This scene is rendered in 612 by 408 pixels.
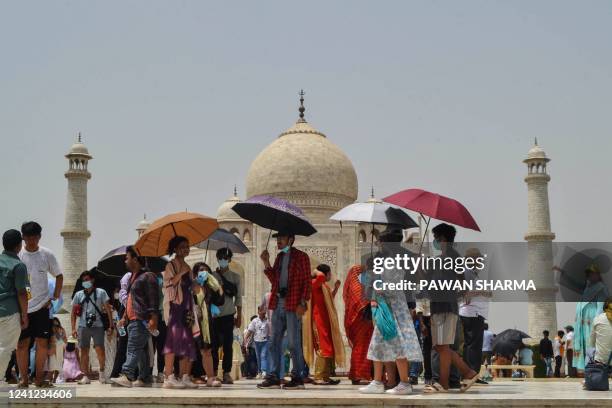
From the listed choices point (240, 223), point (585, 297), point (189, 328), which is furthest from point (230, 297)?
point (240, 223)

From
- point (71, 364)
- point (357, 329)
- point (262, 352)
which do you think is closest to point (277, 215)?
point (357, 329)

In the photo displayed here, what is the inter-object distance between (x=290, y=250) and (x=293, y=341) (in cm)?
84

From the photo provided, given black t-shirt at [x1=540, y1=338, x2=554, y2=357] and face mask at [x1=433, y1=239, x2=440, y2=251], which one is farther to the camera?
black t-shirt at [x1=540, y1=338, x2=554, y2=357]

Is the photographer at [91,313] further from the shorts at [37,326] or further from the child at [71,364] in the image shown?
the shorts at [37,326]

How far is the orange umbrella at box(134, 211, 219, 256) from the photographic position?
8094 mm

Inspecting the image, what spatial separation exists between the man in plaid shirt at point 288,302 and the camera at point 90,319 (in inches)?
98.8

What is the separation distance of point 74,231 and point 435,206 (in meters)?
24.9

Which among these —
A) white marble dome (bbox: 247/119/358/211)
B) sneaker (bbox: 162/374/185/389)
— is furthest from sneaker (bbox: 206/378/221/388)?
white marble dome (bbox: 247/119/358/211)

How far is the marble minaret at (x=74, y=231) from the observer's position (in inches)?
1197

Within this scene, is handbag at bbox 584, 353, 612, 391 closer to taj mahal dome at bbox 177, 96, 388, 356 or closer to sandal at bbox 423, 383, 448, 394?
sandal at bbox 423, 383, 448, 394

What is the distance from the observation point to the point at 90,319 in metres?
9.23

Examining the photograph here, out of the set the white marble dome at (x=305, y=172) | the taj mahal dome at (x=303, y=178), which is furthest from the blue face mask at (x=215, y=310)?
the white marble dome at (x=305, y=172)

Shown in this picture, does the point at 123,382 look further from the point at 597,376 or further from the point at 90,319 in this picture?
the point at 597,376

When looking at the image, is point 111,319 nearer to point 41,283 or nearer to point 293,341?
point 41,283
